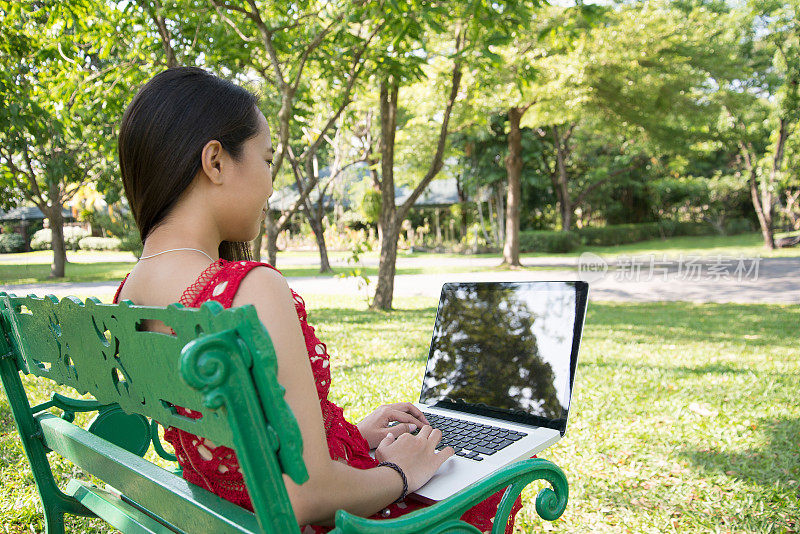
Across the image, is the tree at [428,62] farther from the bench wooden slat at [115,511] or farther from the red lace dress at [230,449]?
the bench wooden slat at [115,511]

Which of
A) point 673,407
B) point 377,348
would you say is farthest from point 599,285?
point 673,407

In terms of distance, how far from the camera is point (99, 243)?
21.5 metres

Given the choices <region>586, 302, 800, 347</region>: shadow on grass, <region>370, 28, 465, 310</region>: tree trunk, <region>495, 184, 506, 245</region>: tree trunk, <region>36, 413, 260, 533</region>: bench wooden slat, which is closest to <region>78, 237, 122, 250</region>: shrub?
<region>370, 28, 465, 310</region>: tree trunk

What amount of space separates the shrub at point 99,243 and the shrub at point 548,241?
16453 mm

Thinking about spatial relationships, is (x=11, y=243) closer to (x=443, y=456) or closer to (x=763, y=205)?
(x=443, y=456)

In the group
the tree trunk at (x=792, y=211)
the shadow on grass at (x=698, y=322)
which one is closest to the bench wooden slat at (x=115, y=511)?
the shadow on grass at (x=698, y=322)

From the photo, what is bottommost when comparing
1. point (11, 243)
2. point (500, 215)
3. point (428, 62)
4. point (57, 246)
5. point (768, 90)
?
point (57, 246)

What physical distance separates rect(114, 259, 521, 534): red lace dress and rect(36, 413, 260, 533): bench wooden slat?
0.21 feet

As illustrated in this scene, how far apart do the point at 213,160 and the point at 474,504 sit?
83 centimetres

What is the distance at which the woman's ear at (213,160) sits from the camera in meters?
1.19

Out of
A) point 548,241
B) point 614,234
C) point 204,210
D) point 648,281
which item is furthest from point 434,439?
point 614,234

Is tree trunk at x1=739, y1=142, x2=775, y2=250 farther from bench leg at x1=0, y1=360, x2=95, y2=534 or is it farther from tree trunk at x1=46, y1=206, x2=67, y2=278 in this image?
bench leg at x1=0, y1=360, x2=95, y2=534

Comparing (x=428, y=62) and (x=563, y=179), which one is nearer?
(x=428, y=62)

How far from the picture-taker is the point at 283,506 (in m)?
0.82
